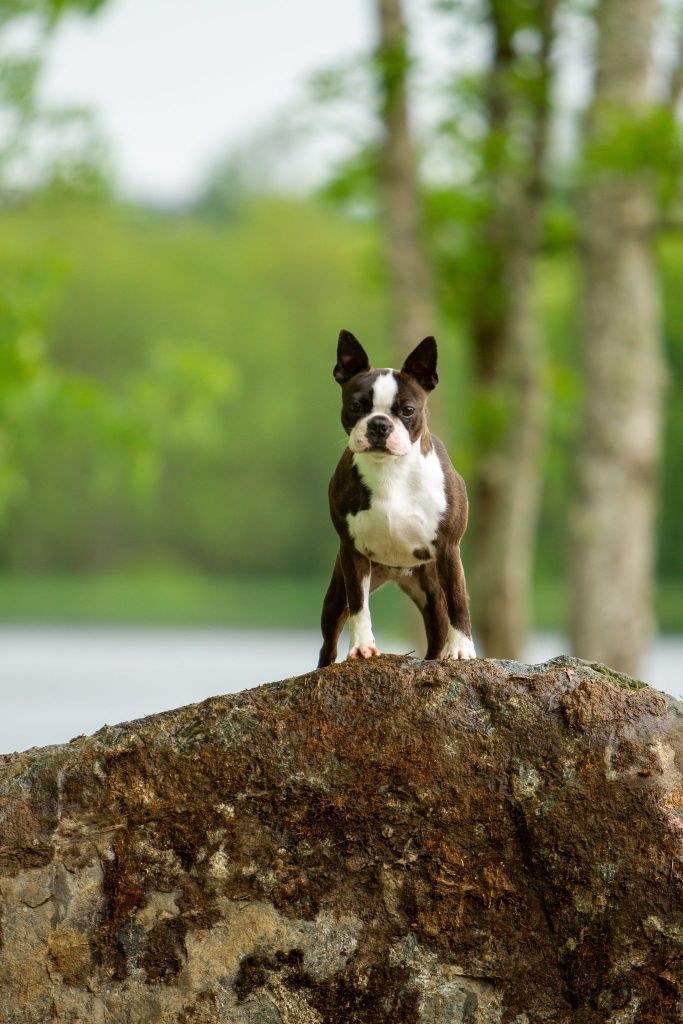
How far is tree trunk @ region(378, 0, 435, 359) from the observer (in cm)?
1142

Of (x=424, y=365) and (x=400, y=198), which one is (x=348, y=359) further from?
(x=400, y=198)

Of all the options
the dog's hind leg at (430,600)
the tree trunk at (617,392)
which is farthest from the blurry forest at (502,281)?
the dog's hind leg at (430,600)

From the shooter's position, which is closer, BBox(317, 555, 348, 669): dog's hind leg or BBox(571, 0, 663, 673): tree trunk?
BBox(317, 555, 348, 669): dog's hind leg

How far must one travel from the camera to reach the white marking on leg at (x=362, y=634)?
376cm

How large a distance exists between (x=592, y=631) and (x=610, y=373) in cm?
223

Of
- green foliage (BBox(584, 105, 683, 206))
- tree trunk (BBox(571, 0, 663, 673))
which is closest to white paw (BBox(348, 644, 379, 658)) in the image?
green foliage (BBox(584, 105, 683, 206))

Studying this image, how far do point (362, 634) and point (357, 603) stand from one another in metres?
0.09

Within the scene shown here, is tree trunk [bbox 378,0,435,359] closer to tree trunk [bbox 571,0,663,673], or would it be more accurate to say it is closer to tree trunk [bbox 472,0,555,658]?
tree trunk [bbox 472,0,555,658]

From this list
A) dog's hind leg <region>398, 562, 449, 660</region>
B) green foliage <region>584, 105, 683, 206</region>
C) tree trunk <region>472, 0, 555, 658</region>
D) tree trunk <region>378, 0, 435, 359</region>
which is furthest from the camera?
tree trunk <region>472, 0, 555, 658</region>

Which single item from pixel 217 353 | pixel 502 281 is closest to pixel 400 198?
pixel 502 281

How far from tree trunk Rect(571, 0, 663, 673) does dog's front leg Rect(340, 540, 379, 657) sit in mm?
7692

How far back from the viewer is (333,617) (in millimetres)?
4086

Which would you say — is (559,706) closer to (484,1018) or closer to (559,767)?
(559,767)

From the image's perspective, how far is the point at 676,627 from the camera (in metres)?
19.6
